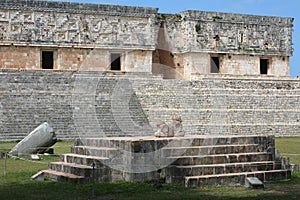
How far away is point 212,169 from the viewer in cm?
1007

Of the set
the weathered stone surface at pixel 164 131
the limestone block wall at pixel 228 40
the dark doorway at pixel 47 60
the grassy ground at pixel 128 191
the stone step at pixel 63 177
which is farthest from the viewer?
the limestone block wall at pixel 228 40

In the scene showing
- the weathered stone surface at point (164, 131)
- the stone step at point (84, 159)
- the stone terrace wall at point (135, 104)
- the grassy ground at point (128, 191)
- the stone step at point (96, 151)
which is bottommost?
the grassy ground at point (128, 191)

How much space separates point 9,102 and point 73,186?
40.4 ft

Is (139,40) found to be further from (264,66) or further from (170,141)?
(170,141)

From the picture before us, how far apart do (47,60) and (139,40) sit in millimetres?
5001

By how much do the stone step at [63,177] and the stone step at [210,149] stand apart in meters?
1.65

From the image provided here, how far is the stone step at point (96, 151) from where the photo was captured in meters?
10.1

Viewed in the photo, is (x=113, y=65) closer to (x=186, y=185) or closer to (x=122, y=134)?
(x=122, y=134)

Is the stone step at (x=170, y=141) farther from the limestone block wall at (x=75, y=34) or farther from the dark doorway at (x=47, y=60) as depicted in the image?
the dark doorway at (x=47, y=60)

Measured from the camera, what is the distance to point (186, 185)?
9.56 metres

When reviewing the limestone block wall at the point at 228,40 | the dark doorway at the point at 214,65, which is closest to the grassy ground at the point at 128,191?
the limestone block wall at the point at 228,40

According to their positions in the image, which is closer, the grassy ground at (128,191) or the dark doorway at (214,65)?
the grassy ground at (128,191)

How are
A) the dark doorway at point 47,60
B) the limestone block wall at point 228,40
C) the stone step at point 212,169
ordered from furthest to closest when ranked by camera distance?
the limestone block wall at point 228,40
the dark doorway at point 47,60
the stone step at point 212,169

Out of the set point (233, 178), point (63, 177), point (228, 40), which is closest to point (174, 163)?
point (233, 178)
